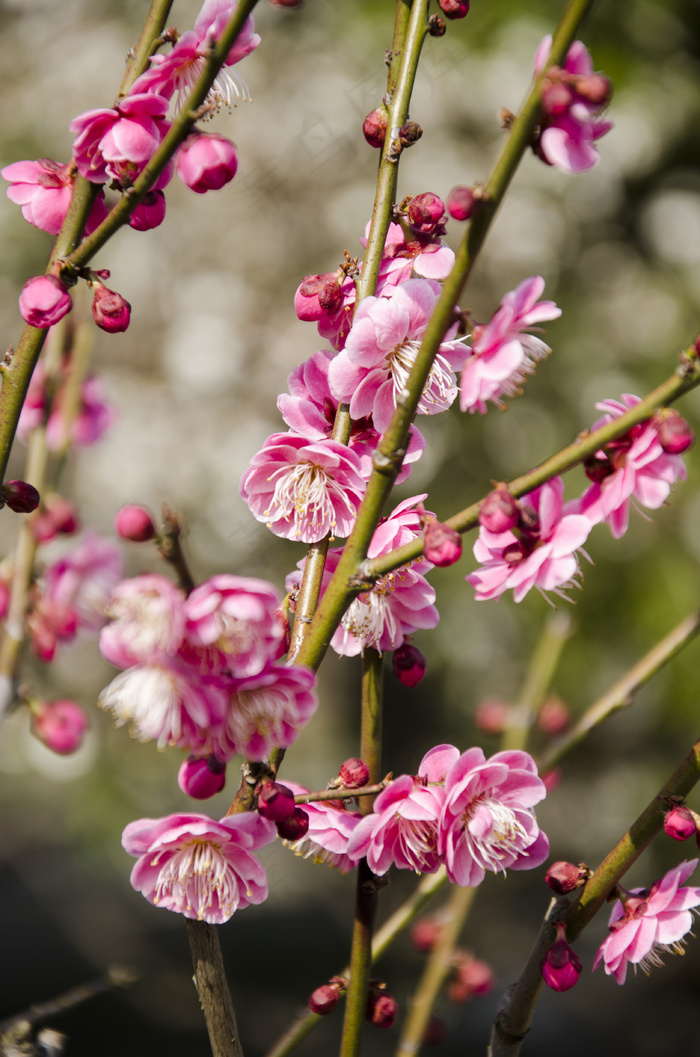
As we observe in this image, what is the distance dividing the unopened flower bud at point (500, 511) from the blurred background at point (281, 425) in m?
1.58

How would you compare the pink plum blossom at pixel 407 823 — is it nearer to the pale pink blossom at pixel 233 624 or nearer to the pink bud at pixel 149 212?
A: the pale pink blossom at pixel 233 624

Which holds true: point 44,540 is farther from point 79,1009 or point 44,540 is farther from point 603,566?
point 603,566

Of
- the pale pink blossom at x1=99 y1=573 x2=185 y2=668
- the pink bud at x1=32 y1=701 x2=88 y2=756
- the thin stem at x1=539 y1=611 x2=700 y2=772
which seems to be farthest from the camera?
the pink bud at x1=32 y1=701 x2=88 y2=756

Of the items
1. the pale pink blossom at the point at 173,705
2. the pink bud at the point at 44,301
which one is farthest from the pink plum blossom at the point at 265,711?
the pink bud at the point at 44,301

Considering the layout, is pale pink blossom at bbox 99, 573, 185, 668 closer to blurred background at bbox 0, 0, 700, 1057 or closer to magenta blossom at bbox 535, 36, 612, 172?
magenta blossom at bbox 535, 36, 612, 172

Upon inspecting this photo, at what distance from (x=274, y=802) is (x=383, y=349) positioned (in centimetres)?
23

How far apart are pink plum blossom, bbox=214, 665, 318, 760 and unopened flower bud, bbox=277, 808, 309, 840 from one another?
0.17ft

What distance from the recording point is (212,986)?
42 centimetres

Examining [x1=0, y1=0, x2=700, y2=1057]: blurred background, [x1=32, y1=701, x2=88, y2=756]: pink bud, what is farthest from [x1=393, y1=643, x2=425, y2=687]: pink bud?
[x1=0, y1=0, x2=700, y2=1057]: blurred background

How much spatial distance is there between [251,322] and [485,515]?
224 cm

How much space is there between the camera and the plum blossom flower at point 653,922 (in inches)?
18.0

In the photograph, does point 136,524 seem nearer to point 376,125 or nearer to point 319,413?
point 319,413

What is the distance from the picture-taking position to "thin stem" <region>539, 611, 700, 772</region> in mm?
609

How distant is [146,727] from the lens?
1.10 ft
